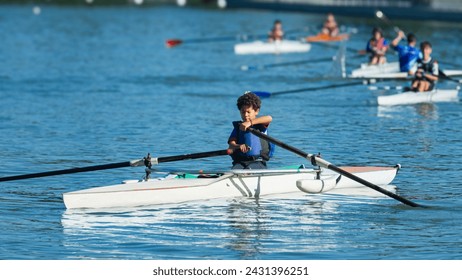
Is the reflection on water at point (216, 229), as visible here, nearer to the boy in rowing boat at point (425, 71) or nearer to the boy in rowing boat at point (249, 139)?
the boy in rowing boat at point (249, 139)

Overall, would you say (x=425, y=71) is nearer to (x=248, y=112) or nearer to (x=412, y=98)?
(x=412, y=98)

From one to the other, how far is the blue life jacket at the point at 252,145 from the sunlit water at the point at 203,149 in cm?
77

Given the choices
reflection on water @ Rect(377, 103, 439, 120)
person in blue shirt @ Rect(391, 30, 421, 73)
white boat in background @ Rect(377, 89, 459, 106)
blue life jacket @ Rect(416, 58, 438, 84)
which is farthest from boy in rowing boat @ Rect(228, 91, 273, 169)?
person in blue shirt @ Rect(391, 30, 421, 73)

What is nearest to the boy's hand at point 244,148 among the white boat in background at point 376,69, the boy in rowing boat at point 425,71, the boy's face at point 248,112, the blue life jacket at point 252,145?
the blue life jacket at point 252,145

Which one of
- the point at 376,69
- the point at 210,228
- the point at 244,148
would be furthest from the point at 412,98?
the point at 210,228

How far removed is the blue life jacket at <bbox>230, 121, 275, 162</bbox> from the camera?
21.1 m

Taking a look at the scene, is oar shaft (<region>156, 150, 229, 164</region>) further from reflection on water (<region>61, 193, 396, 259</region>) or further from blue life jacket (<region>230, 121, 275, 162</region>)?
reflection on water (<region>61, 193, 396, 259</region>)

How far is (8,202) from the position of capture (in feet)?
72.0

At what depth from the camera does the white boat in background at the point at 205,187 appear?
2044cm

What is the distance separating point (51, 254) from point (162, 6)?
405 feet

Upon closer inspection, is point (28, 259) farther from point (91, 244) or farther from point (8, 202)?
point (8, 202)

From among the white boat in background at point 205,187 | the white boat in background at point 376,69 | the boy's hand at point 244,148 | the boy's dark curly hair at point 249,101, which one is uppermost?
the white boat in background at point 376,69
